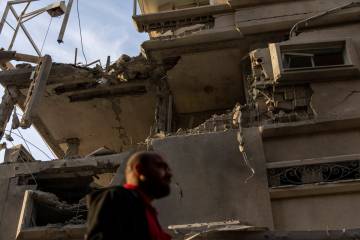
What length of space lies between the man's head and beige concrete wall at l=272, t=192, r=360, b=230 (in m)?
5.24

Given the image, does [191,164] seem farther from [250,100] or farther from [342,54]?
[342,54]

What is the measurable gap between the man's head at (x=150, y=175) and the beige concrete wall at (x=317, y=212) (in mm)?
5242

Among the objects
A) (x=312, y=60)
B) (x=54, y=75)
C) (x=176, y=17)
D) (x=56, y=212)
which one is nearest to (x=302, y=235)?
(x=312, y=60)

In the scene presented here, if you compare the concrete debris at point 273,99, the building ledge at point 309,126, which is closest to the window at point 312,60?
the concrete debris at point 273,99

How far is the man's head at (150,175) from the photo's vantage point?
2869 mm

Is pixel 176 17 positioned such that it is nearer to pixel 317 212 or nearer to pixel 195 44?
pixel 195 44

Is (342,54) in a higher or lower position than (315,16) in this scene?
lower

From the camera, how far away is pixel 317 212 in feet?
25.6

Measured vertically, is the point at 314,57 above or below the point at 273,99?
above

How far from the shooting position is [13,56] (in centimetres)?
1235

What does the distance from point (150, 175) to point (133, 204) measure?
233mm

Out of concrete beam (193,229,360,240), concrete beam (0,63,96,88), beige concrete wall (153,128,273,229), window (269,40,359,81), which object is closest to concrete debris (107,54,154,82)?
concrete beam (0,63,96,88)

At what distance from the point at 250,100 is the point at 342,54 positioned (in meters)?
1.81

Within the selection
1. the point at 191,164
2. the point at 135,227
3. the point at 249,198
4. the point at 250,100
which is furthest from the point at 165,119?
the point at 135,227
